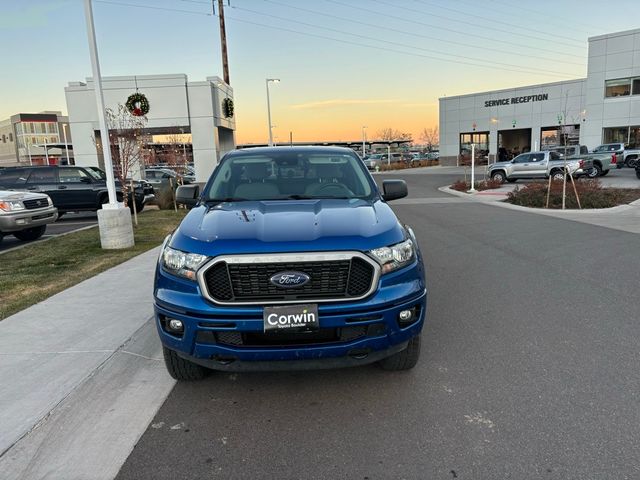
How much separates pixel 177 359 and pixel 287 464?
1.25m

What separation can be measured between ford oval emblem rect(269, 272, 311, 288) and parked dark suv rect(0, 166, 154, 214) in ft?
46.3

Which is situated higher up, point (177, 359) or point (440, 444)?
point (177, 359)

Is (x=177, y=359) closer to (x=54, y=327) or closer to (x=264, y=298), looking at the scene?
(x=264, y=298)

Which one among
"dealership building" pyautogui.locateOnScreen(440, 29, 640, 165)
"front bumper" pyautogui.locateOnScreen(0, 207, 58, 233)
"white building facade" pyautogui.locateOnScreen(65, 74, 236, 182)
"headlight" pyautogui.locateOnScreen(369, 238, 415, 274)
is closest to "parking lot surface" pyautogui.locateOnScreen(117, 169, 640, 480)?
"headlight" pyautogui.locateOnScreen(369, 238, 415, 274)

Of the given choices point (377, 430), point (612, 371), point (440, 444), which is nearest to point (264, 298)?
point (377, 430)

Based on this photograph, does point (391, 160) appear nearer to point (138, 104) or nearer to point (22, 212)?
point (138, 104)

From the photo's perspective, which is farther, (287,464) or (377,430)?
(377,430)

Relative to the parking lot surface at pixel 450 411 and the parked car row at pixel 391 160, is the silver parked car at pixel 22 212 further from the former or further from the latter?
the parked car row at pixel 391 160

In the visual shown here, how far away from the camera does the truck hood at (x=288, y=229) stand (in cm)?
311

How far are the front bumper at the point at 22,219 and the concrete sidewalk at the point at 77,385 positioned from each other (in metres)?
4.89

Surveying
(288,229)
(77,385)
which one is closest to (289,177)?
(288,229)

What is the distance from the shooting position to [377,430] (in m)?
3.06

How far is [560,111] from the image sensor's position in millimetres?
45594

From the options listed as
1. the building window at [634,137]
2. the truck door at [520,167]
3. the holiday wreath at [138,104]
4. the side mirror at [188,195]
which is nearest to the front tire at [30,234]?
the side mirror at [188,195]
